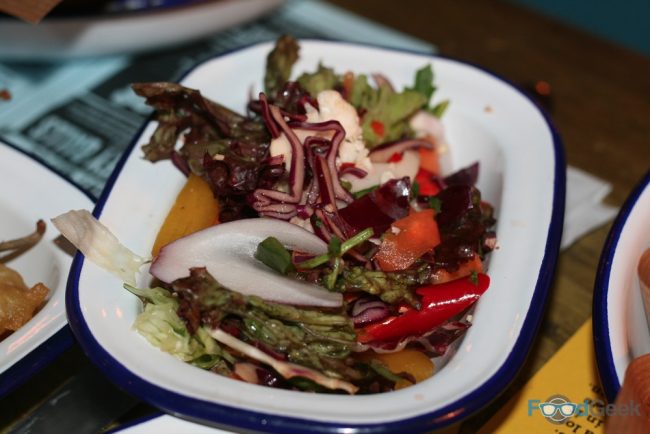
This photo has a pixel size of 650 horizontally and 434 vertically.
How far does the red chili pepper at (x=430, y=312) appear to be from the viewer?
131cm

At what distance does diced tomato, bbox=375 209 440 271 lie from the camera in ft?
4.54

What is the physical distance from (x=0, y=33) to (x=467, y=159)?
1370 mm

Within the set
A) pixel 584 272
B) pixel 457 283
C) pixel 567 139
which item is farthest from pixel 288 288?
pixel 567 139

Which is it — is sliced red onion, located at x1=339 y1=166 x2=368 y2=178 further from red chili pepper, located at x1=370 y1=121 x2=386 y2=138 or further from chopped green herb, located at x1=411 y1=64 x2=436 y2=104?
chopped green herb, located at x1=411 y1=64 x2=436 y2=104

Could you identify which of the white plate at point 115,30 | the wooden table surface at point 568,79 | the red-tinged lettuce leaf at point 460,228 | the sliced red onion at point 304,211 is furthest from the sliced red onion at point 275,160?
the white plate at point 115,30

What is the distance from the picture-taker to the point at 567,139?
2.23m

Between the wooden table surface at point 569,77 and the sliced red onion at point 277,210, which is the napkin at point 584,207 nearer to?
the wooden table surface at point 569,77

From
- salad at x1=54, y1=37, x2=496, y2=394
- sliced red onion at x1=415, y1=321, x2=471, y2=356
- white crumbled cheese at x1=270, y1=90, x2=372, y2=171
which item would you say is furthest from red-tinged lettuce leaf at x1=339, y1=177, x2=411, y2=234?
sliced red onion at x1=415, y1=321, x2=471, y2=356

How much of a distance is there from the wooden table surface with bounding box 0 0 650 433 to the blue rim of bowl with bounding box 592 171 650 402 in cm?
33

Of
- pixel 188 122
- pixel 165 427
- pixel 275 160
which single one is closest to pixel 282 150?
pixel 275 160

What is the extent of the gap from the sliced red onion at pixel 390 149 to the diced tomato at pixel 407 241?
240mm

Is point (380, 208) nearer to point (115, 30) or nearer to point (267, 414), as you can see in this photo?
point (267, 414)

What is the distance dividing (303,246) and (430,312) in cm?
25

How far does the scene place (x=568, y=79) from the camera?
8.10ft
